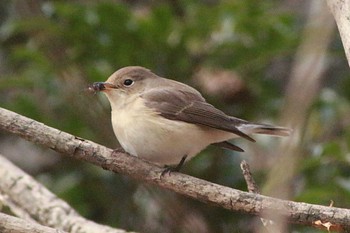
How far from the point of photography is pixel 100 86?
3.77 metres

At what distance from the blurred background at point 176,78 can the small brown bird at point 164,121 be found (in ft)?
1.16

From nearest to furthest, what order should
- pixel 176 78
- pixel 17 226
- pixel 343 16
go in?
pixel 17 226 → pixel 343 16 → pixel 176 78

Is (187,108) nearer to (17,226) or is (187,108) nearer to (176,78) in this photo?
(176,78)

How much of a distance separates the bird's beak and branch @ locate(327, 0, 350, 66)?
1.34 metres

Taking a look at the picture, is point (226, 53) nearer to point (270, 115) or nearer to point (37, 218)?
point (270, 115)

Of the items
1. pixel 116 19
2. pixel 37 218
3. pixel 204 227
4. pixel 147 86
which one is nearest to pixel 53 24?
pixel 116 19

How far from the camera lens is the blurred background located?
4141 mm

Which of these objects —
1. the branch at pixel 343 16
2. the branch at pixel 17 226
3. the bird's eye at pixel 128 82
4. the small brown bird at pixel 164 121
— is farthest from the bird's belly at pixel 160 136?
the branch at pixel 343 16

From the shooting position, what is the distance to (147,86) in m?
3.87

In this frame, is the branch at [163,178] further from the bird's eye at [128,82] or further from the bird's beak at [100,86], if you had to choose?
the bird's eye at [128,82]

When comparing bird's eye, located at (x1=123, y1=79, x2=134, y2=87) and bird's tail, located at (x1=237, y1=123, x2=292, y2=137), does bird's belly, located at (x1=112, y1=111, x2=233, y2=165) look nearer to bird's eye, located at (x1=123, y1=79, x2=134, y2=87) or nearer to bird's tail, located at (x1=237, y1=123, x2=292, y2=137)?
bird's tail, located at (x1=237, y1=123, x2=292, y2=137)

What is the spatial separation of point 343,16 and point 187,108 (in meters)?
1.10

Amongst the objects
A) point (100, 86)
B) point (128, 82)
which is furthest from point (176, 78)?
point (100, 86)

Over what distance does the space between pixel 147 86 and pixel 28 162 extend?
2.19 m
